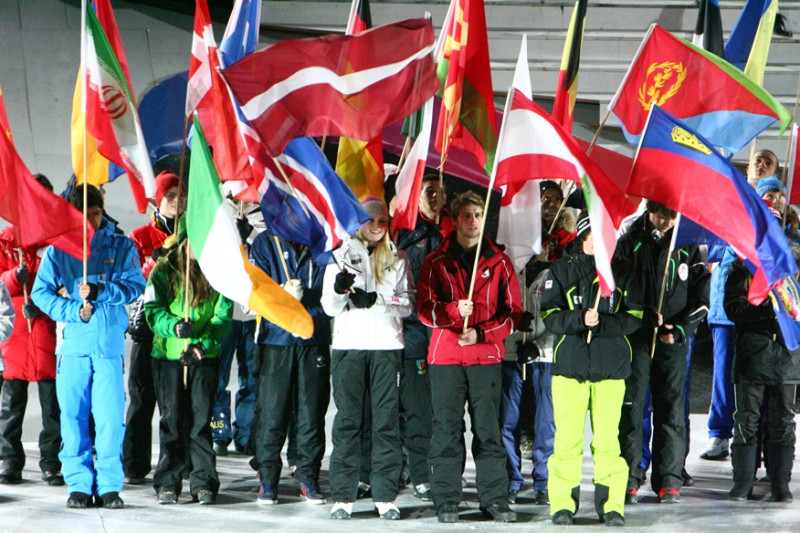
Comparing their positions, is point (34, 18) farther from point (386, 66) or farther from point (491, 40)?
point (386, 66)

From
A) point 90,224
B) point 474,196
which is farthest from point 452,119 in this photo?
point 90,224

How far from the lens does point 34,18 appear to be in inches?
432

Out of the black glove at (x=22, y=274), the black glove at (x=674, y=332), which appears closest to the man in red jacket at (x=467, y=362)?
the black glove at (x=674, y=332)

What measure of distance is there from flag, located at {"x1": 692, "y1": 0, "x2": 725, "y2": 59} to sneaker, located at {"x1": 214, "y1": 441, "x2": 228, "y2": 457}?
15.0ft

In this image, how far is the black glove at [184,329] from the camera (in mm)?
6172

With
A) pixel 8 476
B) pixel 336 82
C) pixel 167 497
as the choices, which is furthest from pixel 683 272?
pixel 8 476

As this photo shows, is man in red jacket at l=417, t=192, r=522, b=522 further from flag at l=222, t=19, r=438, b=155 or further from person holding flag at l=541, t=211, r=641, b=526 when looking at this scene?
flag at l=222, t=19, r=438, b=155

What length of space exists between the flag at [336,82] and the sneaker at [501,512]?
2.22 metres

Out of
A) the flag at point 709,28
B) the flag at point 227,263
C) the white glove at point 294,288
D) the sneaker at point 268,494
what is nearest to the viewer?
the flag at point 227,263

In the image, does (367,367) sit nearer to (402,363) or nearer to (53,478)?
(402,363)

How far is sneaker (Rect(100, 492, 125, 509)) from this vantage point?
6195mm

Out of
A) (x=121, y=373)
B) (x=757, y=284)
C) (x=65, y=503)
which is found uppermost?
(x=757, y=284)

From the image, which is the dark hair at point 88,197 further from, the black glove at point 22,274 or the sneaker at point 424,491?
the sneaker at point 424,491

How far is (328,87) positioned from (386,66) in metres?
0.39
